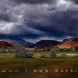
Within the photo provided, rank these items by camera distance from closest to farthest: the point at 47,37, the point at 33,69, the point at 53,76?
the point at 53,76 → the point at 33,69 → the point at 47,37

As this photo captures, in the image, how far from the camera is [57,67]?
962 centimetres

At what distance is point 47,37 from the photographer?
9.90 meters

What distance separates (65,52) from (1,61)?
3.09m

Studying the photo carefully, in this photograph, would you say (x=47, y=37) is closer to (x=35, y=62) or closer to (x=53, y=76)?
(x=35, y=62)

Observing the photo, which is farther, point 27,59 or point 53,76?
point 27,59

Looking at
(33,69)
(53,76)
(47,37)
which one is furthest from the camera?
(47,37)

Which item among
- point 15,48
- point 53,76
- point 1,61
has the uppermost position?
point 15,48

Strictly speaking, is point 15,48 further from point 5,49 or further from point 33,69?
point 33,69

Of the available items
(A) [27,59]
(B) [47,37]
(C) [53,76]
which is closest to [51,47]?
(B) [47,37]

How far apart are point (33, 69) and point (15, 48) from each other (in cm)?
133

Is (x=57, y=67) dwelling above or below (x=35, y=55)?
below

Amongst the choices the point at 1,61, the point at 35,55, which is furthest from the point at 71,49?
the point at 1,61

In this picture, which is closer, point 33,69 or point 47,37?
point 33,69

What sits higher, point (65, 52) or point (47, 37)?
point (47, 37)
